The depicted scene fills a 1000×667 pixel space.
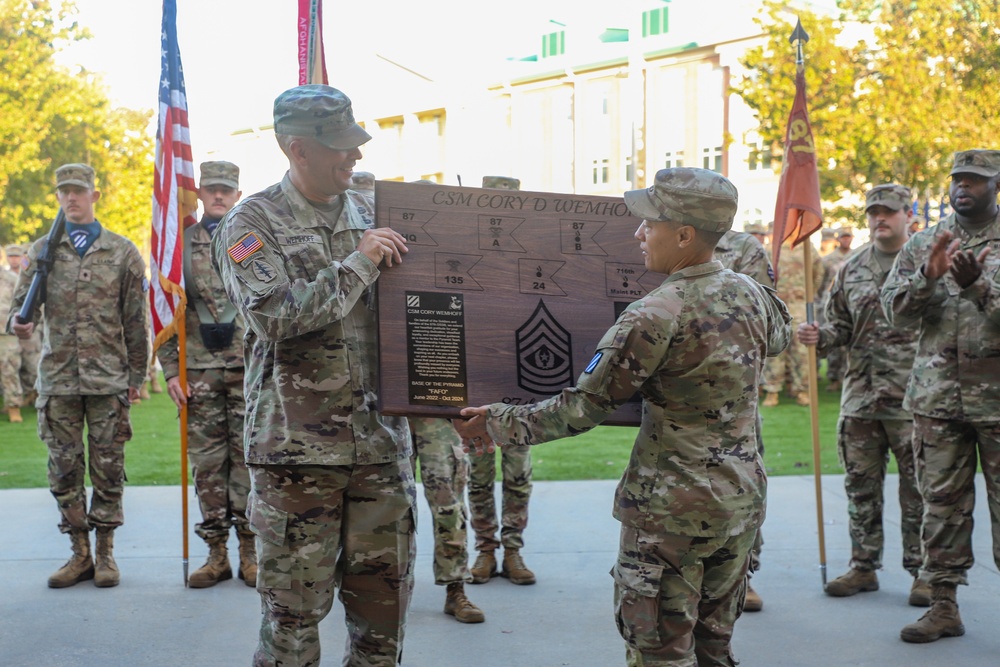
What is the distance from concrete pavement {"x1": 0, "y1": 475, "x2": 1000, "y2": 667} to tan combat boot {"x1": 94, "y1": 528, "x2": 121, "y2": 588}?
70 mm

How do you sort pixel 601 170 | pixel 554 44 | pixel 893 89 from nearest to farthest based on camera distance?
pixel 893 89, pixel 601 170, pixel 554 44

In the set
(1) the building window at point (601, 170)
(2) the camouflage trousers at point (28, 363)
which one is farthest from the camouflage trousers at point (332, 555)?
(1) the building window at point (601, 170)

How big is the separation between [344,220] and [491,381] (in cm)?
79

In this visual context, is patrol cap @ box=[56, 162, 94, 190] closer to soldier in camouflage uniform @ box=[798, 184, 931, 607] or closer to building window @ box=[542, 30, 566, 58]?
soldier in camouflage uniform @ box=[798, 184, 931, 607]

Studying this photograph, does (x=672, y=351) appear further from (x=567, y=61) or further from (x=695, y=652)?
(x=567, y=61)

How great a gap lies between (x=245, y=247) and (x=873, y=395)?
3980mm

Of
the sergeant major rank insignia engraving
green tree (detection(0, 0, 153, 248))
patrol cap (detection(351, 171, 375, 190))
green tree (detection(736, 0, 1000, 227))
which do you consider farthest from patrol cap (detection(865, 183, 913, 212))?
green tree (detection(0, 0, 153, 248))

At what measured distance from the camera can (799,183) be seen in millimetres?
6332

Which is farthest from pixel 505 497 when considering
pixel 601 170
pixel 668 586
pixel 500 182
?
pixel 601 170

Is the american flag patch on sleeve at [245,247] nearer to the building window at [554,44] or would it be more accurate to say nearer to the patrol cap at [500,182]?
the patrol cap at [500,182]

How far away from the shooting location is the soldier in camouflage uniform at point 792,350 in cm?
1486

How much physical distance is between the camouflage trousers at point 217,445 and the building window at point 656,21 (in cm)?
4204

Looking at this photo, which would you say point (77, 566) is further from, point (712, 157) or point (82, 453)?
point (712, 157)

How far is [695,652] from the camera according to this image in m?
3.55
